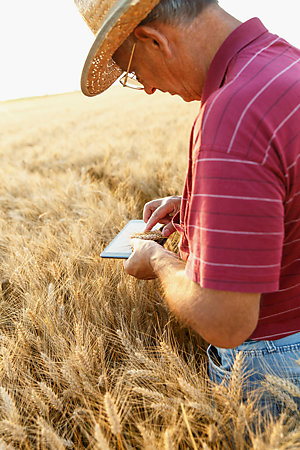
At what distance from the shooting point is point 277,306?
38.8 inches

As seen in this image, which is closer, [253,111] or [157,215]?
[253,111]

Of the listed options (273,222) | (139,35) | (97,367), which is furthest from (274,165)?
(97,367)

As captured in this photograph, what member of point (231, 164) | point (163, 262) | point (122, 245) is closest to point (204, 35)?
point (231, 164)

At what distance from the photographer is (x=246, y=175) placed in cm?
71

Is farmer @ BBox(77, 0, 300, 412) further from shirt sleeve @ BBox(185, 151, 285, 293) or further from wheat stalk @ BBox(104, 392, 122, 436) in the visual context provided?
Result: wheat stalk @ BBox(104, 392, 122, 436)

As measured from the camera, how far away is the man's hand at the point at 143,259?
1163 millimetres

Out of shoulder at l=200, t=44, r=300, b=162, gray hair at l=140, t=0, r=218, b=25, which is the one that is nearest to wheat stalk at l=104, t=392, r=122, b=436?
shoulder at l=200, t=44, r=300, b=162

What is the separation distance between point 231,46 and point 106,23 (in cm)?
33

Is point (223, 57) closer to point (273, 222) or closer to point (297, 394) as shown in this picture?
point (273, 222)

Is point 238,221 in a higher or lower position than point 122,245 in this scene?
higher

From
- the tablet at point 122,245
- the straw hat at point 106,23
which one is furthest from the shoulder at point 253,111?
the tablet at point 122,245

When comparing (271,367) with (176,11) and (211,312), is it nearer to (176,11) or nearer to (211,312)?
(211,312)

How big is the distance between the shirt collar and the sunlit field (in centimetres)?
75

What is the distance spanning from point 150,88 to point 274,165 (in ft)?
1.90
